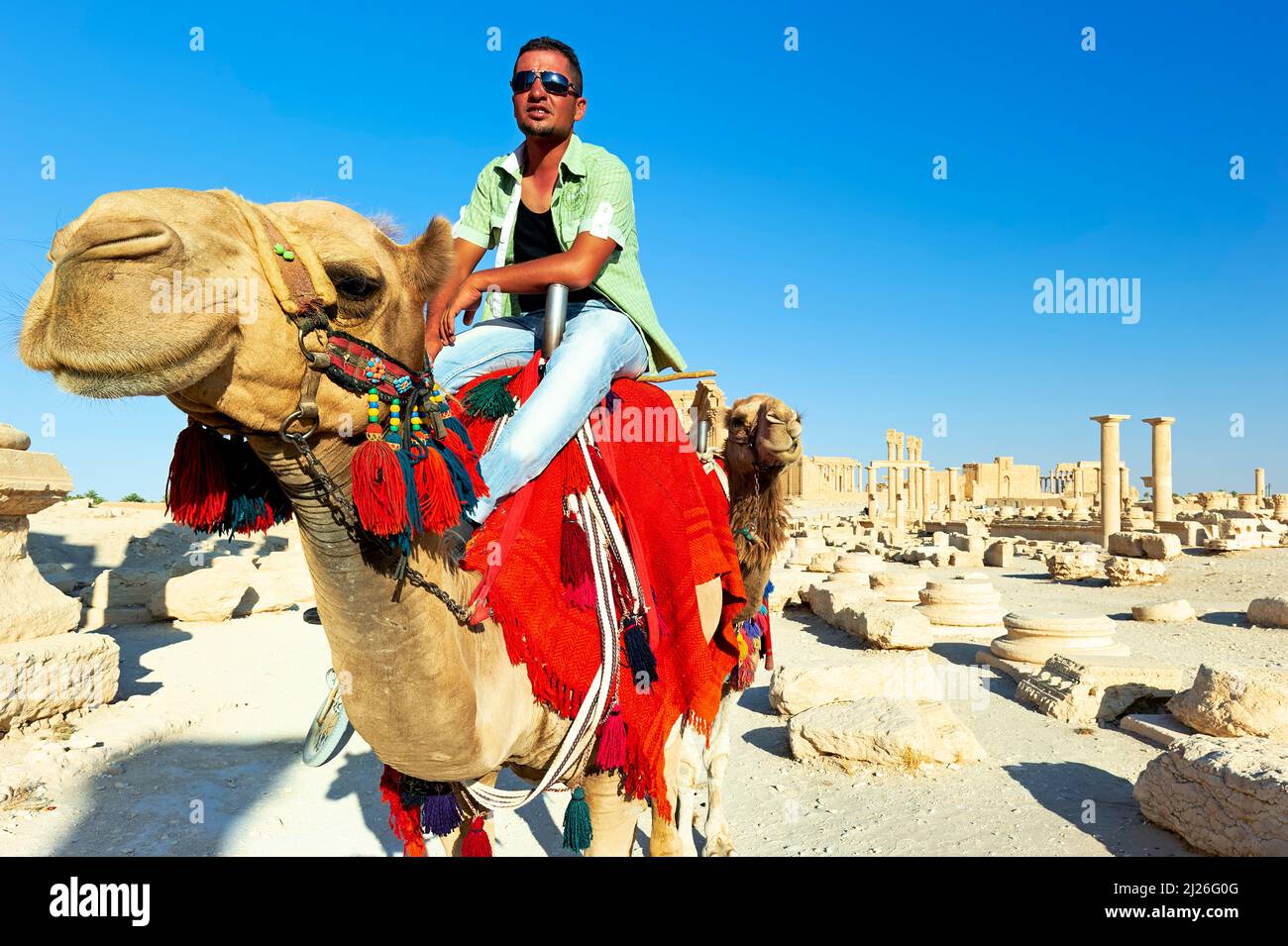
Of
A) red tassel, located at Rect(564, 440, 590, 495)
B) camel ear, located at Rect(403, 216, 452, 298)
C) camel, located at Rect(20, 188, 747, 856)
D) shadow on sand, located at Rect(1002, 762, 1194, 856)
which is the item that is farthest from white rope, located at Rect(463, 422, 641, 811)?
shadow on sand, located at Rect(1002, 762, 1194, 856)

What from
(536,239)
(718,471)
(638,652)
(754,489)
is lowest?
(638,652)

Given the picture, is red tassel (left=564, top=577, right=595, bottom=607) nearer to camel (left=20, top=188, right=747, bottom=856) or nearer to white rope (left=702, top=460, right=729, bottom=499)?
camel (left=20, top=188, right=747, bottom=856)

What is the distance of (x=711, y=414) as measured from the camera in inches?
183

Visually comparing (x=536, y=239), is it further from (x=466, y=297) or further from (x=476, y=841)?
(x=476, y=841)

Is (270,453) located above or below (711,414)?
below

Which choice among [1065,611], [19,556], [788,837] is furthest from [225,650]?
[1065,611]

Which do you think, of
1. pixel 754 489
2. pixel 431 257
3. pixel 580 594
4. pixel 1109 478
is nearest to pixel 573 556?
pixel 580 594

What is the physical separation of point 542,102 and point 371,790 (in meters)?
5.24

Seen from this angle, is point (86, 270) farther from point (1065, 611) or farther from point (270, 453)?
point (1065, 611)

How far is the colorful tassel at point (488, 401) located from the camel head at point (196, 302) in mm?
740

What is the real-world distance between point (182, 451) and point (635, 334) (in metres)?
1.54

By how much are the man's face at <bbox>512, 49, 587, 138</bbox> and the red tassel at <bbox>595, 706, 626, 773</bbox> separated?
5.94ft

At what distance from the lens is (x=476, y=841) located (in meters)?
2.84
